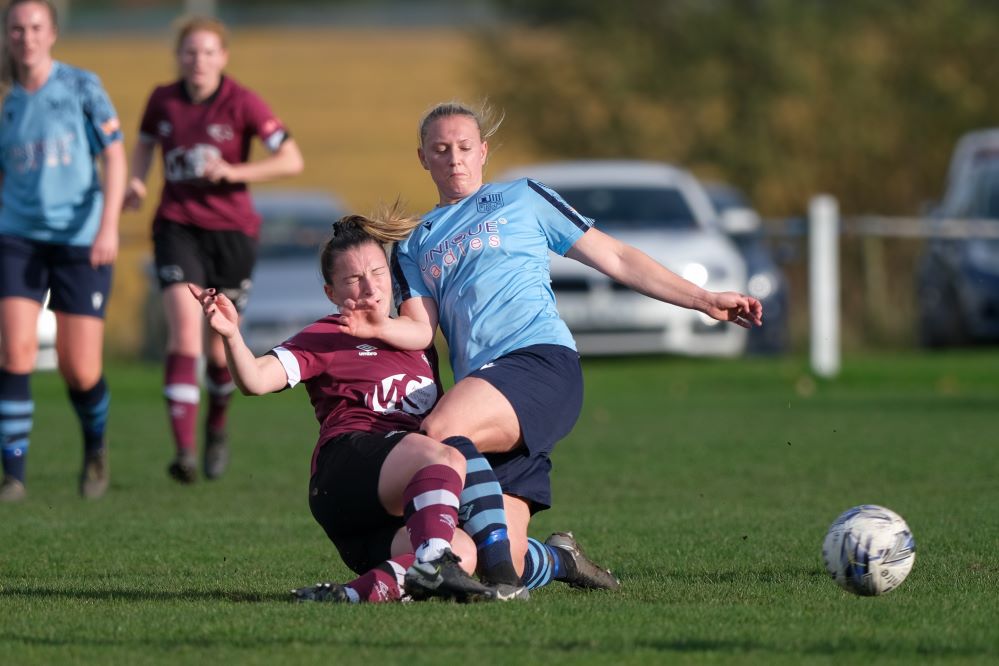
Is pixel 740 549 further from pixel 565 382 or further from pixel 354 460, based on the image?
pixel 354 460

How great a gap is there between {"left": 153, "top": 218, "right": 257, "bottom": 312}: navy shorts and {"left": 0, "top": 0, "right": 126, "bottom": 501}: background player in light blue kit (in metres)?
0.59

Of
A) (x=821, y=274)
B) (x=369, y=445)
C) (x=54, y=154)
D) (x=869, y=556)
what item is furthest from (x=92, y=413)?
(x=821, y=274)

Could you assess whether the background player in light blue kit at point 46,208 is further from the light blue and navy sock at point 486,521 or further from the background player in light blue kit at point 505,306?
the light blue and navy sock at point 486,521

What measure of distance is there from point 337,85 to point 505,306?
153ft

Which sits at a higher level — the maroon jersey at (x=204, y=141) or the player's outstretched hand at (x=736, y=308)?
the maroon jersey at (x=204, y=141)

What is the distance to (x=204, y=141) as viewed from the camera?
30.0 ft

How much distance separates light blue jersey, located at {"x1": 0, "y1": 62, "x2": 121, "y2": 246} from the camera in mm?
8312

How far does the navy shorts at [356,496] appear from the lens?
5.26 metres

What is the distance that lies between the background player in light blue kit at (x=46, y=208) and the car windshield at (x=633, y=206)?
8.85 m

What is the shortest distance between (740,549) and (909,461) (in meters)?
3.32

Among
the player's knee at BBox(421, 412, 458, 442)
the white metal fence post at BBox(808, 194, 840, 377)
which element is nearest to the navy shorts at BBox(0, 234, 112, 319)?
the player's knee at BBox(421, 412, 458, 442)

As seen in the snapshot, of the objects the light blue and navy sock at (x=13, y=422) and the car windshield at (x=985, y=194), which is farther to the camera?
the car windshield at (x=985, y=194)

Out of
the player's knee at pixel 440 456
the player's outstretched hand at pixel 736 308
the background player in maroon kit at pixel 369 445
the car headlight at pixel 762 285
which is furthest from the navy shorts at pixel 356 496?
the car headlight at pixel 762 285

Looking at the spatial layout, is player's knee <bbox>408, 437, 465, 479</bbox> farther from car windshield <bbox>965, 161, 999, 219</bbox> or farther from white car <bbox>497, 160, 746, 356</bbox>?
car windshield <bbox>965, 161, 999, 219</bbox>
